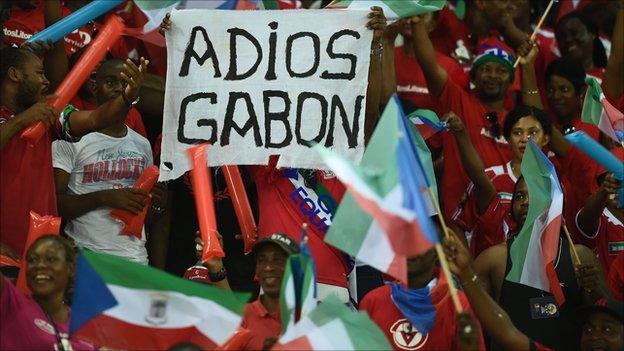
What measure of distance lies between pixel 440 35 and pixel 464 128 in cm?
201

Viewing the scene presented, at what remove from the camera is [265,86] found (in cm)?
810

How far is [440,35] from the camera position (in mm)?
10898

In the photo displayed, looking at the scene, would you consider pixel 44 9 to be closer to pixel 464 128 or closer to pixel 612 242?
pixel 464 128

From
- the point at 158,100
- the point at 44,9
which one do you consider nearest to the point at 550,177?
the point at 158,100

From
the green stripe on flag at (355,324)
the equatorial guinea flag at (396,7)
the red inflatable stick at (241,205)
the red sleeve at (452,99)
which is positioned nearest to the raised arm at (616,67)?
the red sleeve at (452,99)

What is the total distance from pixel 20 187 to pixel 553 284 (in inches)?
113

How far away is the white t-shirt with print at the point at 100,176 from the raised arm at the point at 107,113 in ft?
1.02

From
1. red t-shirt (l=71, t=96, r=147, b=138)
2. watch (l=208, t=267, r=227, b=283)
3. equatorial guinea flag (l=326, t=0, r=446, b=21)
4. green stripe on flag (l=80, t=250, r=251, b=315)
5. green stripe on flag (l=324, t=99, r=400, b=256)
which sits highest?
equatorial guinea flag (l=326, t=0, r=446, b=21)

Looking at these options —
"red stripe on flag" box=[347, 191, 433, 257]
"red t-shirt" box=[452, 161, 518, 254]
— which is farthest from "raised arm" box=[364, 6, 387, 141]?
"red stripe on flag" box=[347, 191, 433, 257]

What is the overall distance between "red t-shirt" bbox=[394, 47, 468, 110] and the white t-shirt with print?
2326mm

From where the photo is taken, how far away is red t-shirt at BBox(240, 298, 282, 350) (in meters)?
7.16

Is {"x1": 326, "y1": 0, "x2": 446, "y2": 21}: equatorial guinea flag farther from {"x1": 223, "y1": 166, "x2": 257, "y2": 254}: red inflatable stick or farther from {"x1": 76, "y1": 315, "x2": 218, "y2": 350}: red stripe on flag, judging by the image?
{"x1": 76, "y1": 315, "x2": 218, "y2": 350}: red stripe on flag

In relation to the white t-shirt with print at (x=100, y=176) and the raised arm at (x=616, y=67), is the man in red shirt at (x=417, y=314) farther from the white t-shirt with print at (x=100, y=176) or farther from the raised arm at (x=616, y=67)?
the raised arm at (x=616, y=67)

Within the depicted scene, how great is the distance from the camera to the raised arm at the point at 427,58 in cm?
948
